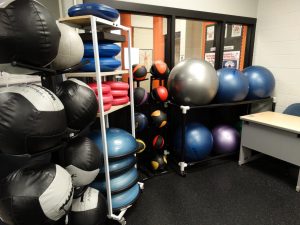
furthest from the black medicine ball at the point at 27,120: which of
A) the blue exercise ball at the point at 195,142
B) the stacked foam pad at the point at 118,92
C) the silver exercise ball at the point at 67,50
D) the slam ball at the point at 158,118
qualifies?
the blue exercise ball at the point at 195,142

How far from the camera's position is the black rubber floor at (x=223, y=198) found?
1828mm

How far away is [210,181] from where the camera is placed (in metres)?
2.41

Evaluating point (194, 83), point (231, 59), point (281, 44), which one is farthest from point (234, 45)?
point (194, 83)

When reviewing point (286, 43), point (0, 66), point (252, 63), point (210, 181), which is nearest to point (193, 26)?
point (252, 63)

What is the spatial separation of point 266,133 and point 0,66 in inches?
101

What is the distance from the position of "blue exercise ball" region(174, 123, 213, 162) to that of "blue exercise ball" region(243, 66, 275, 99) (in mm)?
886

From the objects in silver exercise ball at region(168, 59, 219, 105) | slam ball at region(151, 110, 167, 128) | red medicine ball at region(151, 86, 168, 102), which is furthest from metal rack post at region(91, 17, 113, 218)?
silver exercise ball at region(168, 59, 219, 105)

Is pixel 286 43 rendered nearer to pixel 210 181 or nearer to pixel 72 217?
pixel 210 181

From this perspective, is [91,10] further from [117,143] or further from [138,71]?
[117,143]

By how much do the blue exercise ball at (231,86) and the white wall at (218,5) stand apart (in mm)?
973

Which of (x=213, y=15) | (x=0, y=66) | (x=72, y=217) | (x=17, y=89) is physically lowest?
(x=72, y=217)

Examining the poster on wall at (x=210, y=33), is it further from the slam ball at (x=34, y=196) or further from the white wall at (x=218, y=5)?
the slam ball at (x=34, y=196)

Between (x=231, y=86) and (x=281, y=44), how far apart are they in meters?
1.21

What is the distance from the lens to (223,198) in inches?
82.9
